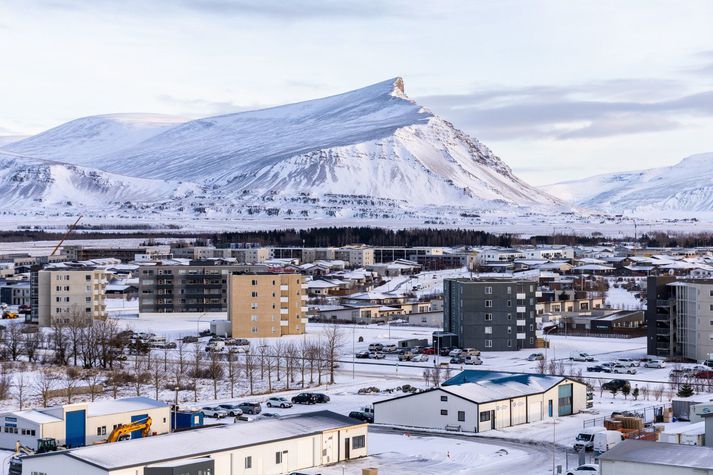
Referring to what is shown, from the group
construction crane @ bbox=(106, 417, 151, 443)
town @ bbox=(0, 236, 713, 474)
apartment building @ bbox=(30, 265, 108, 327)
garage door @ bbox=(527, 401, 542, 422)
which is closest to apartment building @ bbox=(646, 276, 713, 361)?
town @ bbox=(0, 236, 713, 474)

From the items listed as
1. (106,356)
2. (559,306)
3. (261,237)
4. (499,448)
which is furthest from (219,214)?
(499,448)

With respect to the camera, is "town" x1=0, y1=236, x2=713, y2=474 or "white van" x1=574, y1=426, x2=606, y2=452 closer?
"town" x1=0, y1=236, x2=713, y2=474

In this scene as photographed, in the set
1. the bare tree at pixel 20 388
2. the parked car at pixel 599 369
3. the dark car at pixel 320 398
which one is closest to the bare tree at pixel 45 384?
the bare tree at pixel 20 388

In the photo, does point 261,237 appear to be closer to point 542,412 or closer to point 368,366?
point 368,366

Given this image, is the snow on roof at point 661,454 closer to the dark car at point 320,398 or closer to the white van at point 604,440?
the white van at point 604,440

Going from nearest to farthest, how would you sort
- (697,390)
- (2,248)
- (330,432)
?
(330,432) < (697,390) < (2,248)

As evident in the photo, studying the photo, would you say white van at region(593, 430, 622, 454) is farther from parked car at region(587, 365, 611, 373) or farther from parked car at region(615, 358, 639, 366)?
parked car at region(615, 358, 639, 366)
